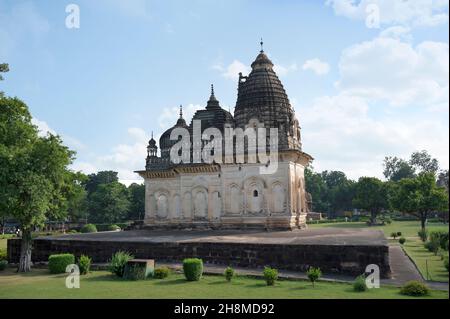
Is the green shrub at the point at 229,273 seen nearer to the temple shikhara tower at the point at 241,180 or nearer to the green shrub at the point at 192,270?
the green shrub at the point at 192,270

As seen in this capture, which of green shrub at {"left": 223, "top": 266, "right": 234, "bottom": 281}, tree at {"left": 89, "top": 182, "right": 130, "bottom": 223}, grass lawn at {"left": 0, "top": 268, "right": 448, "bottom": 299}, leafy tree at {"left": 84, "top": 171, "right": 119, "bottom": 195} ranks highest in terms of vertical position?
leafy tree at {"left": 84, "top": 171, "right": 119, "bottom": 195}

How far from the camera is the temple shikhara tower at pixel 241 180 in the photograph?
2769cm

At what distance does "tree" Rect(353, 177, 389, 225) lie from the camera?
50969 mm

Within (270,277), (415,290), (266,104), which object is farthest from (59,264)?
(266,104)

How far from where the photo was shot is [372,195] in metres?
51.4

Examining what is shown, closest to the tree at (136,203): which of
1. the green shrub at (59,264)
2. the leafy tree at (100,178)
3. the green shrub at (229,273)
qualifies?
the leafy tree at (100,178)

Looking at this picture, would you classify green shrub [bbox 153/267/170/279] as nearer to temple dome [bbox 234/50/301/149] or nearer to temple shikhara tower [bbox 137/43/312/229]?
temple shikhara tower [bbox 137/43/312/229]

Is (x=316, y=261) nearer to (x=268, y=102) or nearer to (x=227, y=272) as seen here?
(x=227, y=272)

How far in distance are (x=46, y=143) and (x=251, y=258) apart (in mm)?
10822

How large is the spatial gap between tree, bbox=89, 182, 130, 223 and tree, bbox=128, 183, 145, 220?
461 centimetres

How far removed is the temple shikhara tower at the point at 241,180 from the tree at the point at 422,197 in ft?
34.3

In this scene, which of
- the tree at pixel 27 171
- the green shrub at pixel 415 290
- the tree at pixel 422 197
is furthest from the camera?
the tree at pixel 422 197

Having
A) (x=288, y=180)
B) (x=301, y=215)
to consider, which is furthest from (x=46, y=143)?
(x=301, y=215)

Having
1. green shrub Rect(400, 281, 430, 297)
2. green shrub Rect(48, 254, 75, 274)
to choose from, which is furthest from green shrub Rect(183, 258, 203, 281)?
green shrub Rect(400, 281, 430, 297)
